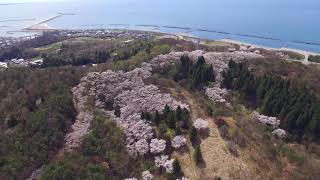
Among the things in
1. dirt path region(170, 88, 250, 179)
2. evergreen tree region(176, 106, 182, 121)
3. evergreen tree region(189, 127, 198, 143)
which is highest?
evergreen tree region(176, 106, 182, 121)

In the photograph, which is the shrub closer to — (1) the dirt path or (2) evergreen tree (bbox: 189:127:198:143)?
(1) the dirt path

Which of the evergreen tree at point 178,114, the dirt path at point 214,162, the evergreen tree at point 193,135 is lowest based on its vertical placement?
the dirt path at point 214,162

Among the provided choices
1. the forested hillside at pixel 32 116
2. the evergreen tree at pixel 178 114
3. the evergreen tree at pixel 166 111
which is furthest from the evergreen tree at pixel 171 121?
the forested hillside at pixel 32 116

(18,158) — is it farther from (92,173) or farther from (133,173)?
(133,173)

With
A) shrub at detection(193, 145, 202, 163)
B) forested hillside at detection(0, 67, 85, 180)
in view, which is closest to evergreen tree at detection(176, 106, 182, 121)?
shrub at detection(193, 145, 202, 163)

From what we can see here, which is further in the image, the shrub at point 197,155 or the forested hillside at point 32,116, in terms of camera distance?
the forested hillside at point 32,116

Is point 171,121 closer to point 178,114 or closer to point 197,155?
point 178,114

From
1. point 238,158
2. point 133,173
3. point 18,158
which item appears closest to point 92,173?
point 133,173

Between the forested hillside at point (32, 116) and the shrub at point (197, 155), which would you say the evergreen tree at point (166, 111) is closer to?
the shrub at point (197, 155)

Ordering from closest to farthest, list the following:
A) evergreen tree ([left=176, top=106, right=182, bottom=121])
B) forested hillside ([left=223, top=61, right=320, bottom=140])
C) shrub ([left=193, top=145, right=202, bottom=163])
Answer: shrub ([left=193, top=145, right=202, bottom=163]) < evergreen tree ([left=176, top=106, right=182, bottom=121]) < forested hillside ([left=223, top=61, right=320, bottom=140])
